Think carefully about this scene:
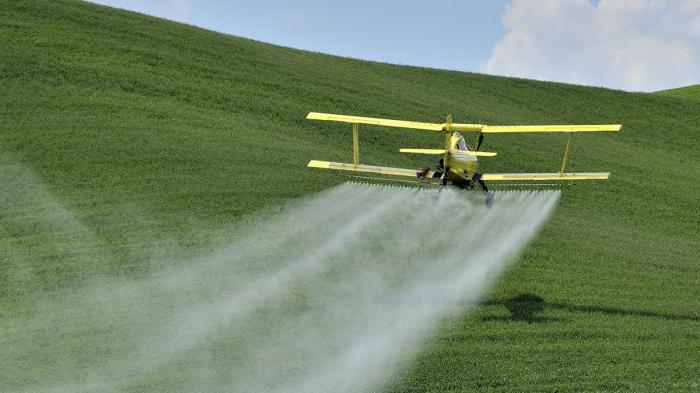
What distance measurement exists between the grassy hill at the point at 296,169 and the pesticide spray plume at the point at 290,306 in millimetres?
1046

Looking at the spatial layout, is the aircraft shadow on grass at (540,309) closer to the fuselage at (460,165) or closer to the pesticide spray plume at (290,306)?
the pesticide spray plume at (290,306)

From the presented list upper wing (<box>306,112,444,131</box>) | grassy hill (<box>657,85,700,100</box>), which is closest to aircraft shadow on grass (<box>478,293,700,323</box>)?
upper wing (<box>306,112,444,131</box>)

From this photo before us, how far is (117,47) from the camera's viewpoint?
173 feet

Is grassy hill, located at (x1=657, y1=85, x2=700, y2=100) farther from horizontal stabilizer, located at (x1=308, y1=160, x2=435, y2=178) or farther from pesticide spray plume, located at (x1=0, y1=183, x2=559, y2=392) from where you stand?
horizontal stabilizer, located at (x1=308, y1=160, x2=435, y2=178)

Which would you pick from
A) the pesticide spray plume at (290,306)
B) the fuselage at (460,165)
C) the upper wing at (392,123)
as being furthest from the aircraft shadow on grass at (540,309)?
the upper wing at (392,123)

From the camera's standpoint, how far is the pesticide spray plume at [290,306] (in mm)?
22906

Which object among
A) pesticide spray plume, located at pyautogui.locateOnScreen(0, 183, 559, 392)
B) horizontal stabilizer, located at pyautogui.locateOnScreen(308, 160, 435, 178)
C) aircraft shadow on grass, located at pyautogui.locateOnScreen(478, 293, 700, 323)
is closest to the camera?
pesticide spray plume, located at pyautogui.locateOnScreen(0, 183, 559, 392)

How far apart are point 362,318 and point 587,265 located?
11.9m

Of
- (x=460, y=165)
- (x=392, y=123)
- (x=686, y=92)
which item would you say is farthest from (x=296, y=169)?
(x=686, y=92)

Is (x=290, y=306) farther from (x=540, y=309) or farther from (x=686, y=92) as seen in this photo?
(x=686, y=92)

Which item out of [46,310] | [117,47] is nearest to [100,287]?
[46,310]

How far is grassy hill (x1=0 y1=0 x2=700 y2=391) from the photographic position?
2566 centimetres

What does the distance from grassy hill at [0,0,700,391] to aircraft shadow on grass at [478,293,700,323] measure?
0.47 ft

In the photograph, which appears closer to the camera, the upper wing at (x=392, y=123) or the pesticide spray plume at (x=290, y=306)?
the pesticide spray plume at (x=290, y=306)
